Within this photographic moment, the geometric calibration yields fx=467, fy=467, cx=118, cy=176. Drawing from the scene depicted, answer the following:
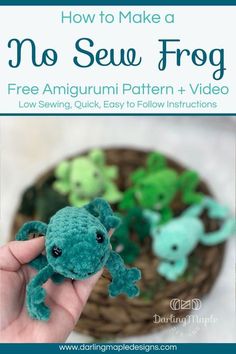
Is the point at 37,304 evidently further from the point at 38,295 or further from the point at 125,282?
the point at 125,282

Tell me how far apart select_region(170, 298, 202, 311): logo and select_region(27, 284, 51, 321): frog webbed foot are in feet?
1.13

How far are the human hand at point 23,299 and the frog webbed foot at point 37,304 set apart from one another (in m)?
0.04

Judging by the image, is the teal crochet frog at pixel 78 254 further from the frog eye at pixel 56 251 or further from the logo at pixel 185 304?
the logo at pixel 185 304

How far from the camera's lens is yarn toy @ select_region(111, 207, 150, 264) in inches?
39.9

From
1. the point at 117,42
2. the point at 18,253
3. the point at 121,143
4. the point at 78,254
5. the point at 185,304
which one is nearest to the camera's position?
the point at 78,254

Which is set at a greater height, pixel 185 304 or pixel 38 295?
pixel 38 295

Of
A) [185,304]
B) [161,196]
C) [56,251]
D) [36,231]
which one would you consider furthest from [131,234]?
[56,251]

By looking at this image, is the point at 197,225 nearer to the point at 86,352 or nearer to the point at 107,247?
the point at 86,352

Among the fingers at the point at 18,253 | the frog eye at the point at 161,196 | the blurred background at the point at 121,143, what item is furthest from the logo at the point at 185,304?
the fingers at the point at 18,253

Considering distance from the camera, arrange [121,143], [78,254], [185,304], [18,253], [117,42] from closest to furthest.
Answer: [78,254]
[18,253]
[117,42]
[185,304]
[121,143]

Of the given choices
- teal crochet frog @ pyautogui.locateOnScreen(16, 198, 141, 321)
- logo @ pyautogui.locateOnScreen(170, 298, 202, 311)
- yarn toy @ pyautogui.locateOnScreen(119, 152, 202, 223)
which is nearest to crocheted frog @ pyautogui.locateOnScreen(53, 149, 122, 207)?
yarn toy @ pyautogui.locateOnScreen(119, 152, 202, 223)

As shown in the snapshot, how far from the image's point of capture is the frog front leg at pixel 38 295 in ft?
1.98

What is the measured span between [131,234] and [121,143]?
329 millimetres

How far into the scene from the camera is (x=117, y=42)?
782mm
